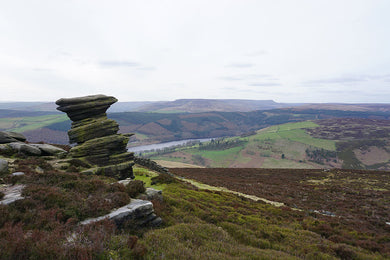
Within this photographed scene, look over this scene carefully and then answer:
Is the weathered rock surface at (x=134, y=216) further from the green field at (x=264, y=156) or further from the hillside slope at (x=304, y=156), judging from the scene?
the green field at (x=264, y=156)

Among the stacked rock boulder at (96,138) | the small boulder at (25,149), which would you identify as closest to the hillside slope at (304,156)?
the stacked rock boulder at (96,138)

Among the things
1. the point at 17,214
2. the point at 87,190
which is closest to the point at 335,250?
the point at 87,190

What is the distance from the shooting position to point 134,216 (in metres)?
9.25

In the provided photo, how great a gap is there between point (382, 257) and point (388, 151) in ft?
754

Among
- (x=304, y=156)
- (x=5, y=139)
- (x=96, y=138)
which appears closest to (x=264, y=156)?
(x=304, y=156)

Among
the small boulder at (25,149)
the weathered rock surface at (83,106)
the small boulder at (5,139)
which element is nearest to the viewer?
the small boulder at (25,149)

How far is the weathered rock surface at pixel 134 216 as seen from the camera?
8.71 metres

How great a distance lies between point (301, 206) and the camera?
23.1 metres

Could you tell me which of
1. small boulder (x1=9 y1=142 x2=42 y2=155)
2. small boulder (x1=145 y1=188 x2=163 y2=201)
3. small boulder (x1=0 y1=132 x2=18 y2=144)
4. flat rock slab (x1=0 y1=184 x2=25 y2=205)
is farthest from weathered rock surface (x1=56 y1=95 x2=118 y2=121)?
small boulder (x1=145 y1=188 x2=163 y2=201)

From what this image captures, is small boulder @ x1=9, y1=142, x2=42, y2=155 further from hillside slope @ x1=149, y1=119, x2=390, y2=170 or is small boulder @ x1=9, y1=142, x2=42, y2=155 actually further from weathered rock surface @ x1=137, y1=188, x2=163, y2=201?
hillside slope @ x1=149, y1=119, x2=390, y2=170

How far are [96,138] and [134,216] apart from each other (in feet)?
59.4

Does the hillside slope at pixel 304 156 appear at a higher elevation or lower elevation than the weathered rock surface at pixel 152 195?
lower

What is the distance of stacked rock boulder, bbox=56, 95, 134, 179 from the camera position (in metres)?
22.6

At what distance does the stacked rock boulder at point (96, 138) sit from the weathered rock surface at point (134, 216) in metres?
13.8
